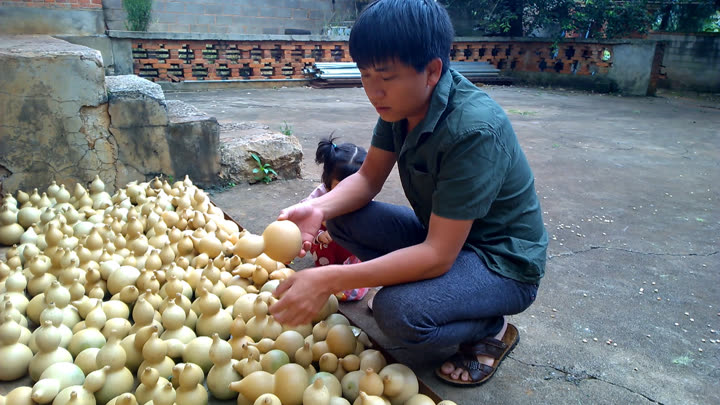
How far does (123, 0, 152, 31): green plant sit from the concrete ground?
13.6ft

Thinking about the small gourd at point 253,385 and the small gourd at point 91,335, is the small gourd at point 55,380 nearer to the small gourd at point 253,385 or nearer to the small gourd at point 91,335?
the small gourd at point 91,335

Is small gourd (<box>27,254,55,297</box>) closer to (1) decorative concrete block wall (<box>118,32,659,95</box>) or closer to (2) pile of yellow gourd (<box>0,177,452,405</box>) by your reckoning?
(2) pile of yellow gourd (<box>0,177,452,405</box>)

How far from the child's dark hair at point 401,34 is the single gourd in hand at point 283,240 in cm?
59

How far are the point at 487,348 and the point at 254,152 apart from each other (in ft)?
8.25

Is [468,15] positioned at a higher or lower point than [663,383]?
higher

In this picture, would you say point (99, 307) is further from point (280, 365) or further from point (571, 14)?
point (571, 14)

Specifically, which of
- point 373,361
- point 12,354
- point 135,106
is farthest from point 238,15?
point 373,361

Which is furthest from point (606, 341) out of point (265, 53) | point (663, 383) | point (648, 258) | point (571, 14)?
point (571, 14)

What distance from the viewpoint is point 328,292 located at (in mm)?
1515

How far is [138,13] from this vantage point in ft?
31.3

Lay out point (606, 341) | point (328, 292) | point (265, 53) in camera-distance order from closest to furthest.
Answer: point (328, 292), point (606, 341), point (265, 53)

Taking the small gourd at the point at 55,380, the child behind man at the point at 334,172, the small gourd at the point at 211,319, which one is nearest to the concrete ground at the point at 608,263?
the child behind man at the point at 334,172

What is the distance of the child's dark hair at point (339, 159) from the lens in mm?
2588

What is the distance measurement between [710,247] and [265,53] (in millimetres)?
8958
